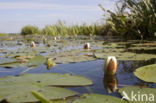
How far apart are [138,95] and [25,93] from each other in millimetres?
409

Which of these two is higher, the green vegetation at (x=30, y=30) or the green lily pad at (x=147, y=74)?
the green vegetation at (x=30, y=30)

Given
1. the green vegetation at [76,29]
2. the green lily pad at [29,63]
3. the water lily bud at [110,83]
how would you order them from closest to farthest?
the water lily bud at [110,83], the green lily pad at [29,63], the green vegetation at [76,29]

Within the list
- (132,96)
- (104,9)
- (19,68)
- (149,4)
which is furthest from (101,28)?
(132,96)

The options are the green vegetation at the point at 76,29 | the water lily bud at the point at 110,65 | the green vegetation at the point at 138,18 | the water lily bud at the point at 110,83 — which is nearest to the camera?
the water lily bud at the point at 110,83

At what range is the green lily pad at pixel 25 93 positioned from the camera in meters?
0.60

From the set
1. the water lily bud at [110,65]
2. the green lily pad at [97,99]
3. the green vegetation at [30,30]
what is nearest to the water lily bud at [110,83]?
the water lily bud at [110,65]

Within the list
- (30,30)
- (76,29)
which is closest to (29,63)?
(76,29)

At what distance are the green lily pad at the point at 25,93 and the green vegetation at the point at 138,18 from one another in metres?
3.28

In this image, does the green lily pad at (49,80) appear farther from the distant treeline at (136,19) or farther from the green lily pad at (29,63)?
the distant treeline at (136,19)

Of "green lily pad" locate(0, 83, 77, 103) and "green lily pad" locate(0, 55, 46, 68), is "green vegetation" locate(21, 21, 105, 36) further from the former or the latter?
"green lily pad" locate(0, 83, 77, 103)

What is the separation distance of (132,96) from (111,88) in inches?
7.2

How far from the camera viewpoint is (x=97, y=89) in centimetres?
77

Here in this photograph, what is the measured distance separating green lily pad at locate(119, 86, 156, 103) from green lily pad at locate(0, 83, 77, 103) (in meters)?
0.19

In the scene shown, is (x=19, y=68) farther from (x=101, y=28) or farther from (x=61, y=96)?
(x=101, y=28)
